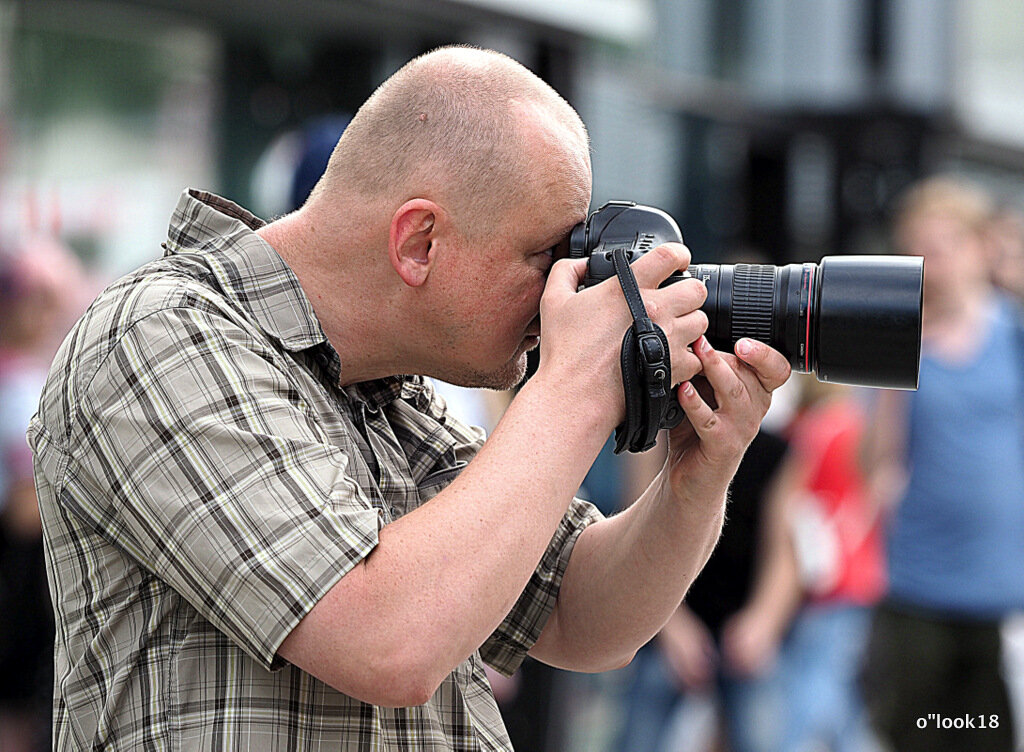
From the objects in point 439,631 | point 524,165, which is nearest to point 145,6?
point 524,165

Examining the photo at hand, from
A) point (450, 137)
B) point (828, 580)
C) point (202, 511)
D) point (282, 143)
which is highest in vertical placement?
point (282, 143)

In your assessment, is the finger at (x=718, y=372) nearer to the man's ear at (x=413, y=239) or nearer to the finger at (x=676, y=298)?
the finger at (x=676, y=298)

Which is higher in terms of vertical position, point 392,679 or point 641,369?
point 641,369

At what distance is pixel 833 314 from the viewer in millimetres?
1718

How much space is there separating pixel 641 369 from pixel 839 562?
3473mm

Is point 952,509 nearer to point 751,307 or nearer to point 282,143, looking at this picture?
point 751,307

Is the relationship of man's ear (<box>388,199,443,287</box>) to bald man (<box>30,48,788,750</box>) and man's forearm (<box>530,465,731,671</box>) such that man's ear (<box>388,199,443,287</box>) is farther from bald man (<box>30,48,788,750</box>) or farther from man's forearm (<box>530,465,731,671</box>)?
man's forearm (<box>530,465,731,671</box>)

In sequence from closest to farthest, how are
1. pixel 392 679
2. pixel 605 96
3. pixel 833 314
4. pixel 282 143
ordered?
pixel 392 679, pixel 833 314, pixel 282 143, pixel 605 96

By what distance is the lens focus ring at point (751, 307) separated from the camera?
173 cm

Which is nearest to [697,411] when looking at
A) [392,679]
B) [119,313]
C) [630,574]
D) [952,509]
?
[630,574]

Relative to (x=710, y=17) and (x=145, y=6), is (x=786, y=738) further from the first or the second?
(x=710, y=17)

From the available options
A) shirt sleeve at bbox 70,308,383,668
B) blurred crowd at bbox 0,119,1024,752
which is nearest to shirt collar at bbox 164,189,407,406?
shirt sleeve at bbox 70,308,383,668

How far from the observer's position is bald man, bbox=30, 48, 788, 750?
1414 mm

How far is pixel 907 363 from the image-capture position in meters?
1.70
